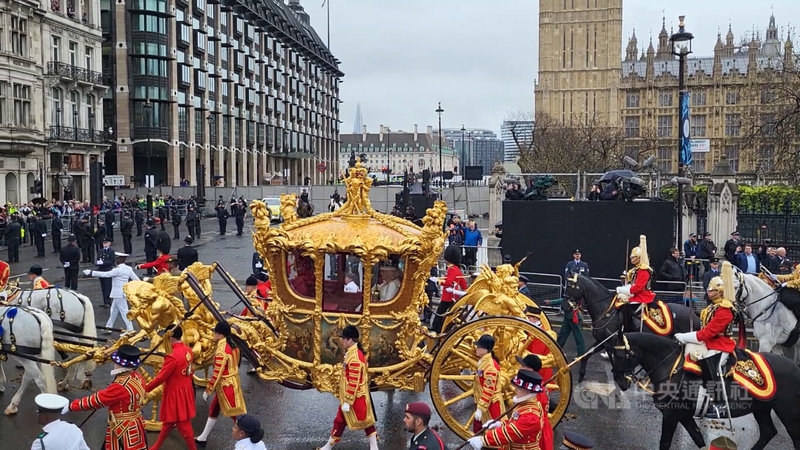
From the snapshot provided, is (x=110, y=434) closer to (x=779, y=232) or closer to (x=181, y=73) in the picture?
(x=779, y=232)

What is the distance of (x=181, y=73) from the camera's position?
55.1m

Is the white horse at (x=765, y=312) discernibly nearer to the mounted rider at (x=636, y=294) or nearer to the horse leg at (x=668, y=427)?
the mounted rider at (x=636, y=294)

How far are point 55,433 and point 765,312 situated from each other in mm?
9889

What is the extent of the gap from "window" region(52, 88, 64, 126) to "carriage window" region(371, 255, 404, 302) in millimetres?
35974

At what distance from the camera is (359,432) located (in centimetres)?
903

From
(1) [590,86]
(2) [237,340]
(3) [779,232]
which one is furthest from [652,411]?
(1) [590,86]

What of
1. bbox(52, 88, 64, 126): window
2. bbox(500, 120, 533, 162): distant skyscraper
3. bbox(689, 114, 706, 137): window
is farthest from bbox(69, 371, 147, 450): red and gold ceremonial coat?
bbox(689, 114, 706, 137): window

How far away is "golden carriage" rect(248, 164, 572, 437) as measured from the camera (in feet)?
27.0

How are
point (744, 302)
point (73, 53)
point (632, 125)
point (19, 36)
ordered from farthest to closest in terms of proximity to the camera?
1. point (632, 125)
2. point (73, 53)
3. point (19, 36)
4. point (744, 302)

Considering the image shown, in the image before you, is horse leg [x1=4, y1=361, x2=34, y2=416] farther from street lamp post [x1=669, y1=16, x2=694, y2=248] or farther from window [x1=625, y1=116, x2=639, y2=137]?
window [x1=625, y1=116, x2=639, y2=137]

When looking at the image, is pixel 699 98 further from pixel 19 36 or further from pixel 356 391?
pixel 356 391

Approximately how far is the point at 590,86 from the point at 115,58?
6340 cm

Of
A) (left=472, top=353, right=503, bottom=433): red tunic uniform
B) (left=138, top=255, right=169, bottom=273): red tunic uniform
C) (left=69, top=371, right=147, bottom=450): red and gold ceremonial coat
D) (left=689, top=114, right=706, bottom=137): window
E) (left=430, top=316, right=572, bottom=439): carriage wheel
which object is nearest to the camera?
(left=69, top=371, right=147, bottom=450): red and gold ceremonial coat

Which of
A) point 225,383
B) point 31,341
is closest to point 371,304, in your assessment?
point 225,383
